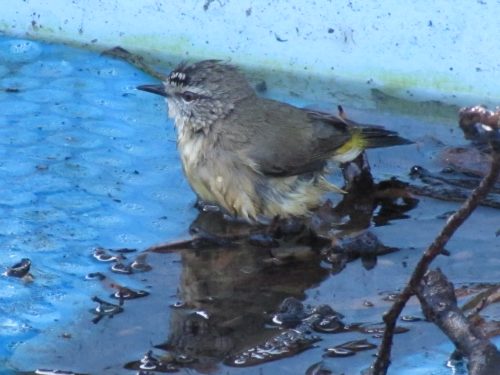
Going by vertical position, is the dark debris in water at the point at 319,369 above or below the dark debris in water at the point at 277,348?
above

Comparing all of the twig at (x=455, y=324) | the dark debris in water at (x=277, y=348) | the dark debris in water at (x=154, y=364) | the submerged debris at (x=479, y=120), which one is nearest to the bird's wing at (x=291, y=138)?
the dark debris in water at (x=277, y=348)

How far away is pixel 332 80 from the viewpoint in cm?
700

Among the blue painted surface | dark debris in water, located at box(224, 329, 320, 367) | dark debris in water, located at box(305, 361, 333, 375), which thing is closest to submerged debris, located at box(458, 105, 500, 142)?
dark debris in water, located at box(305, 361, 333, 375)

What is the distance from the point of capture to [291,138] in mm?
5844

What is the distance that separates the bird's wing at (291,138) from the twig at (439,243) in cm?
212

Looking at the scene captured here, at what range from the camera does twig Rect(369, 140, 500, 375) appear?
9.20ft

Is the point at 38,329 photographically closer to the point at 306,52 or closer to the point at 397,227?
the point at 397,227

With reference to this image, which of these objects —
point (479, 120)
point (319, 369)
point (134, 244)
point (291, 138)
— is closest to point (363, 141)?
point (291, 138)

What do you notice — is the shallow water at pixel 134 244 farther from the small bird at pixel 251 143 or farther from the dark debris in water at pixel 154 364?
the small bird at pixel 251 143

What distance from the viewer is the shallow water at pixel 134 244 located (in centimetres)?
435

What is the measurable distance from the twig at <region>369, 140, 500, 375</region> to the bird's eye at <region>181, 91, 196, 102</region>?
2624 mm

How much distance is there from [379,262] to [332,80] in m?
2.09

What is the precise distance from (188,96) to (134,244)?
1.06 metres

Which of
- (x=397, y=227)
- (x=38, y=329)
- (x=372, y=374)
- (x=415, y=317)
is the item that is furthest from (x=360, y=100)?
(x=372, y=374)
